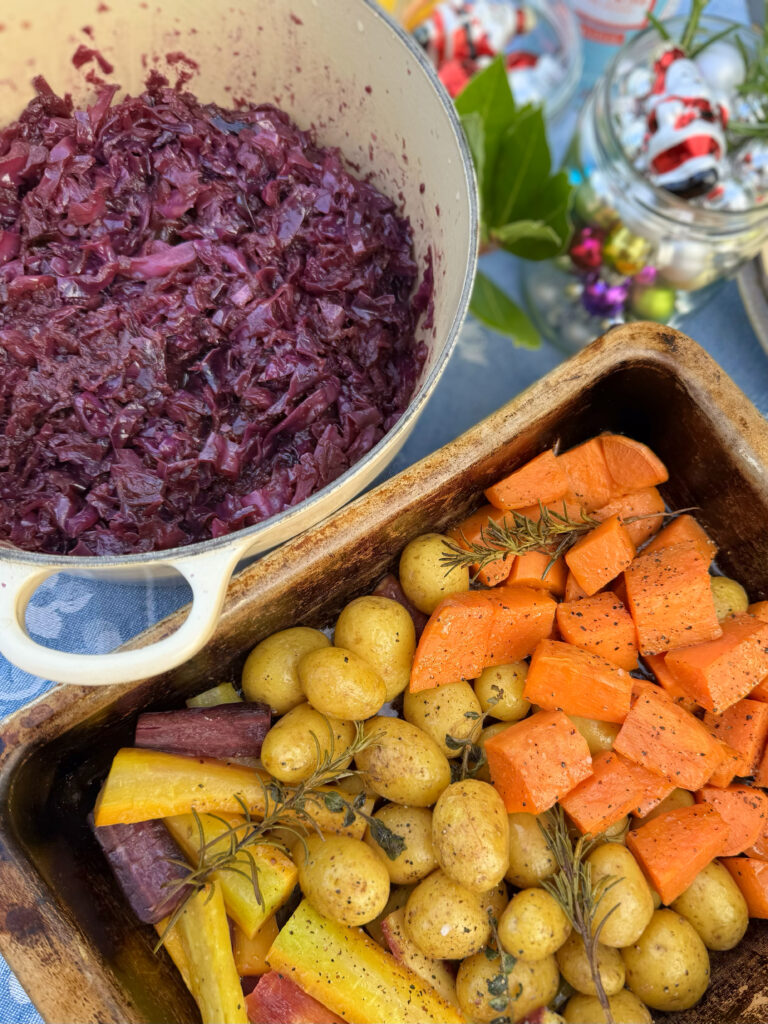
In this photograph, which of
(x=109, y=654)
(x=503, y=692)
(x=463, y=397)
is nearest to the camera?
(x=109, y=654)

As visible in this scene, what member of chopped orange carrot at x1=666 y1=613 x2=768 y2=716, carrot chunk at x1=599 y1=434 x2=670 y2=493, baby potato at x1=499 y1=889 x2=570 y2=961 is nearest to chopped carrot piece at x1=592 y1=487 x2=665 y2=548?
carrot chunk at x1=599 y1=434 x2=670 y2=493

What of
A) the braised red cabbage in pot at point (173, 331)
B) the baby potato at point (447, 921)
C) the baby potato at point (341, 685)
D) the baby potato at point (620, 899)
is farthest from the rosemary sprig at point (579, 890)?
the braised red cabbage in pot at point (173, 331)

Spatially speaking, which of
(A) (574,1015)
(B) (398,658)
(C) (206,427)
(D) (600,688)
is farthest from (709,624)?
(C) (206,427)

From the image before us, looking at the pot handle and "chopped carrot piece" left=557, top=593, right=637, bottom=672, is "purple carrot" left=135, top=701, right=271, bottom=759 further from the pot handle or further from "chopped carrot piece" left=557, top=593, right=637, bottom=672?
"chopped carrot piece" left=557, top=593, right=637, bottom=672

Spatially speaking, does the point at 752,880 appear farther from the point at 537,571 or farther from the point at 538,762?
the point at 537,571

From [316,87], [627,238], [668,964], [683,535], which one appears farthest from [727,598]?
[316,87]

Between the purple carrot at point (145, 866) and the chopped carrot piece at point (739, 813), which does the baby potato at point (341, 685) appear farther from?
the chopped carrot piece at point (739, 813)
